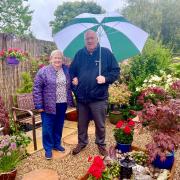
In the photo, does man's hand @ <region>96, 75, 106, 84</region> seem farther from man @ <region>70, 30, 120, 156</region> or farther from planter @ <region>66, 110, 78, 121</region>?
planter @ <region>66, 110, 78, 121</region>

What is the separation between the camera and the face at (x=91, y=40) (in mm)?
3973

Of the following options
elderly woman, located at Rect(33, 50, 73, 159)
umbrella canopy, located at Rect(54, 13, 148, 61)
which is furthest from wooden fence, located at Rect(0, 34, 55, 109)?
umbrella canopy, located at Rect(54, 13, 148, 61)

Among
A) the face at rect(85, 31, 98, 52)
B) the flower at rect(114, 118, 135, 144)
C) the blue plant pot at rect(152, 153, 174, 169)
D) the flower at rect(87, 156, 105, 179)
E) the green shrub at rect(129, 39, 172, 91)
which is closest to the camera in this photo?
the flower at rect(87, 156, 105, 179)

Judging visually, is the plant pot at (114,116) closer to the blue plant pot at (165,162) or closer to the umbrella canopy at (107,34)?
the umbrella canopy at (107,34)

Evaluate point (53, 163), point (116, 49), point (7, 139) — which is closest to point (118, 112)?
point (116, 49)

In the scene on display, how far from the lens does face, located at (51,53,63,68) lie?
3.90 m

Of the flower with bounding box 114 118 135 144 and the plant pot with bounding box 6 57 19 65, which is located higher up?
the plant pot with bounding box 6 57 19 65

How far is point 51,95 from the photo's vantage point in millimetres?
3889

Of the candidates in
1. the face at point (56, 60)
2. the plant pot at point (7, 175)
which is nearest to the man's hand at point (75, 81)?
the face at point (56, 60)

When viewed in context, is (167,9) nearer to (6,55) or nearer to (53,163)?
(6,55)

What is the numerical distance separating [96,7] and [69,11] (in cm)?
344

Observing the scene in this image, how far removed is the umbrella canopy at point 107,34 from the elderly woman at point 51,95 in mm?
591

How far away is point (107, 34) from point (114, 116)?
2419 mm

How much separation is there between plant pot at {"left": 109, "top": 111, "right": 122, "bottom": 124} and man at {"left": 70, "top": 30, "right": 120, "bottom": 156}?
6.46 feet
